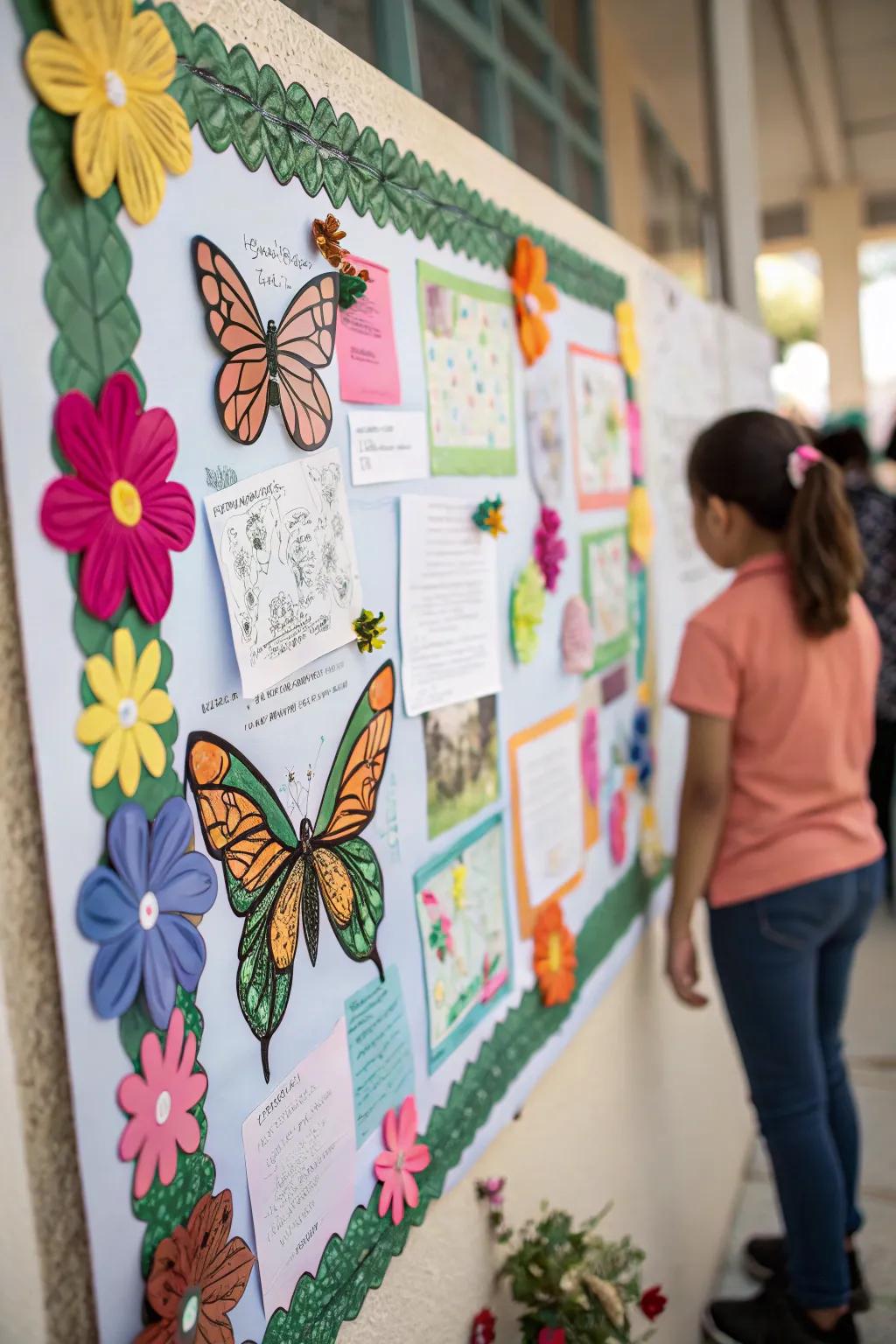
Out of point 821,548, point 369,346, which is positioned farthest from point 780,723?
point 369,346

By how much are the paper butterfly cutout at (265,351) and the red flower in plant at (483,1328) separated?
88cm

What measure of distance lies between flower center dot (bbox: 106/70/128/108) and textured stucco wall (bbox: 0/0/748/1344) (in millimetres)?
107

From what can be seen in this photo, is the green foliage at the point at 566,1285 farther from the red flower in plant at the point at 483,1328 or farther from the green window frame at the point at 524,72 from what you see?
the green window frame at the point at 524,72

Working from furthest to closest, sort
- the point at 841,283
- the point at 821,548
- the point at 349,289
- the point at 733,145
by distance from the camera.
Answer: the point at 841,283 → the point at 733,145 → the point at 821,548 → the point at 349,289

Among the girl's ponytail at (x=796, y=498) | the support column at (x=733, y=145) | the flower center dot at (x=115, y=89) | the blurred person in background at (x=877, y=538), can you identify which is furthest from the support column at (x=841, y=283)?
the flower center dot at (x=115, y=89)

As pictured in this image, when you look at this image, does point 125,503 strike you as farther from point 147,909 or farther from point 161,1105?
point 161,1105

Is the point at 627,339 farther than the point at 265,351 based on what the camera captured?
Yes

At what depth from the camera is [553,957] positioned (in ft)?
4.22

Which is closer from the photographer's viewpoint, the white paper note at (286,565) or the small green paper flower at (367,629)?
the white paper note at (286,565)

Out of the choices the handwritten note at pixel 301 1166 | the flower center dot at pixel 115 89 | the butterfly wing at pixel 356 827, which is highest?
the flower center dot at pixel 115 89

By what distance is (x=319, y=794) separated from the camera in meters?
0.83

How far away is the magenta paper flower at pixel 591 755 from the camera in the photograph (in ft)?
4.75

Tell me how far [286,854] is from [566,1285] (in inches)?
24.9

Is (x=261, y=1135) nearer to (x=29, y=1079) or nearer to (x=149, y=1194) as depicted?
(x=149, y=1194)
